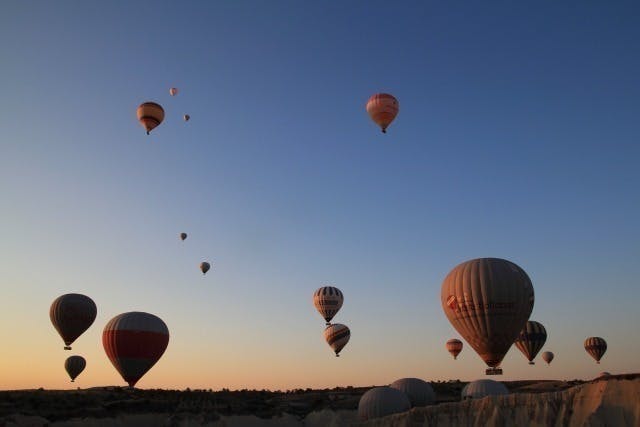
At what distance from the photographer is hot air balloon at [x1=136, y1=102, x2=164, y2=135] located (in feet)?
177

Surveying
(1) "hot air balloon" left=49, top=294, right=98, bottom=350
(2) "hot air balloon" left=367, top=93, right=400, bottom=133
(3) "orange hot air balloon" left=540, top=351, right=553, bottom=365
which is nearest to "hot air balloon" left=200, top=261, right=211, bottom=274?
(1) "hot air balloon" left=49, top=294, right=98, bottom=350

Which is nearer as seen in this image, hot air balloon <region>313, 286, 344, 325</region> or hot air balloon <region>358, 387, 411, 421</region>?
hot air balloon <region>358, 387, 411, 421</region>

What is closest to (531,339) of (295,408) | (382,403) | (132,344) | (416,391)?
(416,391)

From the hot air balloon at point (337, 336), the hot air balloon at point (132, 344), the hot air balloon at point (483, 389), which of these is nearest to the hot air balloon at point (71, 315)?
the hot air balloon at point (132, 344)

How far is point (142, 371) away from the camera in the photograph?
5038 cm

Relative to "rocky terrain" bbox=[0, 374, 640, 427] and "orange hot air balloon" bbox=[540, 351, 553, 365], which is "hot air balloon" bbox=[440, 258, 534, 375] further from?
"orange hot air balloon" bbox=[540, 351, 553, 365]

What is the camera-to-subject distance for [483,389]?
38562mm

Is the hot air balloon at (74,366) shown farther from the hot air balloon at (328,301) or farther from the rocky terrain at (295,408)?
the hot air balloon at (328,301)

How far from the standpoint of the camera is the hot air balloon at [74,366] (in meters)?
59.1

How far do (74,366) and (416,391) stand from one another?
37.7m

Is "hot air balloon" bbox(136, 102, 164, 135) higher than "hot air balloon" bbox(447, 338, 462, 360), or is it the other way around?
"hot air balloon" bbox(136, 102, 164, 135)

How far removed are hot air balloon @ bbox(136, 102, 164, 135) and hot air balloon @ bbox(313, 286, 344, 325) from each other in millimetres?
27956

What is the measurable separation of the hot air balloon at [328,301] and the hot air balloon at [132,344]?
22127 millimetres

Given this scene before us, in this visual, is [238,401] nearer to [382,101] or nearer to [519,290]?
[519,290]
